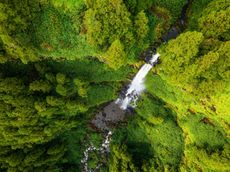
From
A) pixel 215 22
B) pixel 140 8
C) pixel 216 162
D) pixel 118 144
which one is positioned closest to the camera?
pixel 215 22

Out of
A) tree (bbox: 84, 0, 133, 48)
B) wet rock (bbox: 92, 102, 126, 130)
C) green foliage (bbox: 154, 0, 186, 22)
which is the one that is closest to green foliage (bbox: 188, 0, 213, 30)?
green foliage (bbox: 154, 0, 186, 22)

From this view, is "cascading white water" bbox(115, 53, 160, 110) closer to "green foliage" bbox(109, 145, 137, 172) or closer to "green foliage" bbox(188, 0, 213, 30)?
"green foliage" bbox(109, 145, 137, 172)

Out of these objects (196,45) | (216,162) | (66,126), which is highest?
(66,126)

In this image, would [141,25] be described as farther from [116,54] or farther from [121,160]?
[121,160]

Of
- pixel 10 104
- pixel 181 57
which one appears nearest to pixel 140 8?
pixel 181 57

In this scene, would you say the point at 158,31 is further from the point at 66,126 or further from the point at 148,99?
the point at 66,126

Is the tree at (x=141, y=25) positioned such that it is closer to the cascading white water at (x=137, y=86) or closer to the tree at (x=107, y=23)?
the tree at (x=107, y=23)

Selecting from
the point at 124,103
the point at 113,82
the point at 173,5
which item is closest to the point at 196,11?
the point at 173,5
